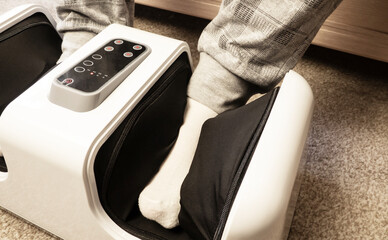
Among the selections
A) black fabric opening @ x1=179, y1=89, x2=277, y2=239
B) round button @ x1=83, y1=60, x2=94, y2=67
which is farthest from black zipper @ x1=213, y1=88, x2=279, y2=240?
round button @ x1=83, y1=60, x2=94, y2=67

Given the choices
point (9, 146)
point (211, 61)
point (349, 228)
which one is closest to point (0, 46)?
point (9, 146)

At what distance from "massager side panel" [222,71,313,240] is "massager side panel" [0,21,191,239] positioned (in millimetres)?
146

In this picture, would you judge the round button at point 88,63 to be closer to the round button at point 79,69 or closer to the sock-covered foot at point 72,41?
the round button at point 79,69

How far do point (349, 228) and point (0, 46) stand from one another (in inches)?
23.3

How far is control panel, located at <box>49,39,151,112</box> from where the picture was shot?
401 mm

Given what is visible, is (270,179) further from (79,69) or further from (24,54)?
(24,54)

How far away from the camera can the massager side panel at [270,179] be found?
33 centimetres

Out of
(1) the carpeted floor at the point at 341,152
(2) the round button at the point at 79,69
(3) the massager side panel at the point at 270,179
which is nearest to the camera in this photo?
(3) the massager side panel at the point at 270,179

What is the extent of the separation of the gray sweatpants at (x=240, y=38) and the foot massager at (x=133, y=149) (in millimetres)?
67

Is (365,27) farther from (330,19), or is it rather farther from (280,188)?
(280,188)

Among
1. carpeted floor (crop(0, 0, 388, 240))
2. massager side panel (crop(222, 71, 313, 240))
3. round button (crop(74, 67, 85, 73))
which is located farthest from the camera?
carpeted floor (crop(0, 0, 388, 240))

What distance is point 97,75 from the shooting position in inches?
17.1

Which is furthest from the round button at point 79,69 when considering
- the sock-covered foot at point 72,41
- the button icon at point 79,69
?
the sock-covered foot at point 72,41

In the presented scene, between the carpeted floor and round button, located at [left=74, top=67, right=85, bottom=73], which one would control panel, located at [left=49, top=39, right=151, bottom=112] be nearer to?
round button, located at [left=74, top=67, right=85, bottom=73]
